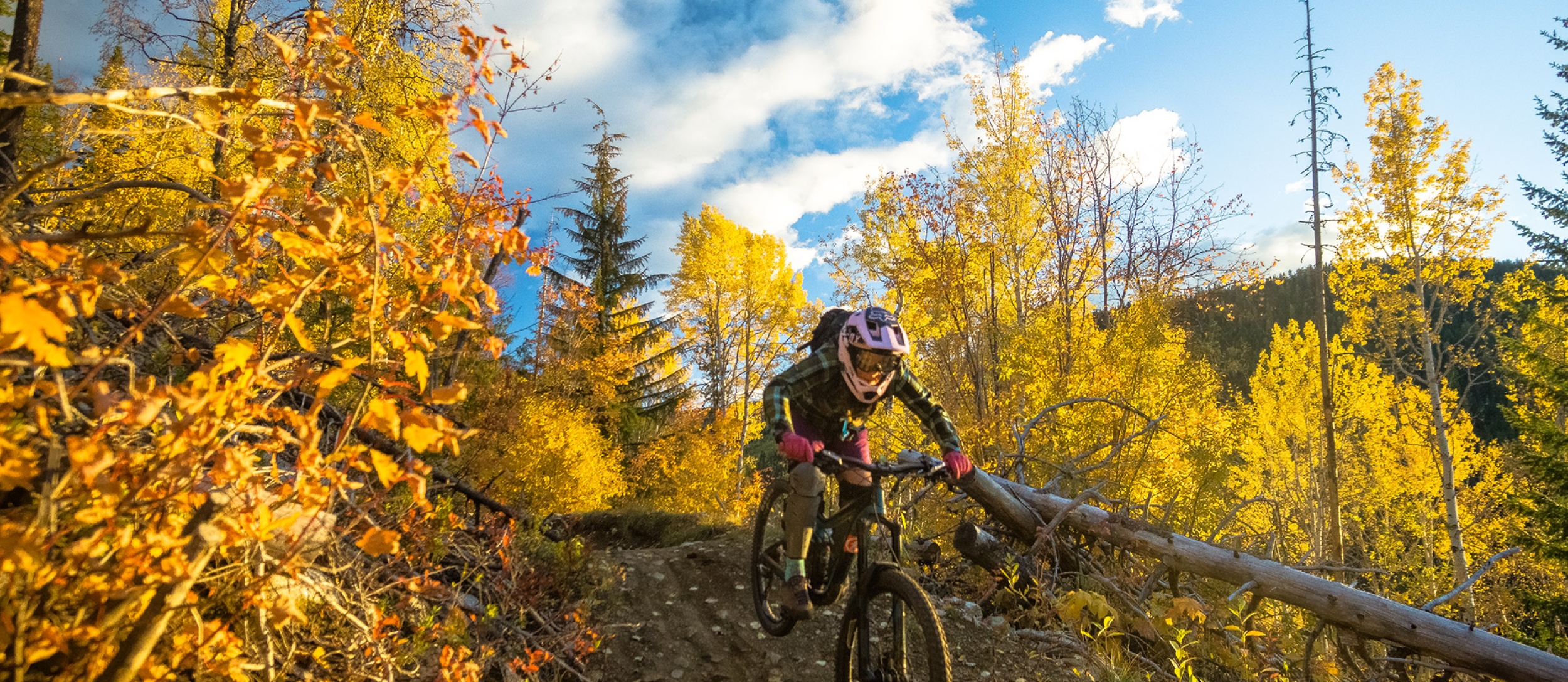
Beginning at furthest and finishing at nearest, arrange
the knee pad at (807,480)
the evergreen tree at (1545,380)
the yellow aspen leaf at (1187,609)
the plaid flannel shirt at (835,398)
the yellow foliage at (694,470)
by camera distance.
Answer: the yellow foliage at (694,470) → the evergreen tree at (1545,380) → the yellow aspen leaf at (1187,609) → the plaid flannel shirt at (835,398) → the knee pad at (807,480)

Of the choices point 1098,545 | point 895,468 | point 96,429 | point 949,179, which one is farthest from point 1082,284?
point 96,429

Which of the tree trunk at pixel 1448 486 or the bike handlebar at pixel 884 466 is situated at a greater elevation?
the bike handlebar at pixel 884 466

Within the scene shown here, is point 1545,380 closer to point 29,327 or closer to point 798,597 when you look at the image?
point 798,597

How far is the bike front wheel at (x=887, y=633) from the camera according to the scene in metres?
2.70

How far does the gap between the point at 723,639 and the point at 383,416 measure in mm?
3678

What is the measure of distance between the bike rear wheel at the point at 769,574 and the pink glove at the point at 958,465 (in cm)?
121

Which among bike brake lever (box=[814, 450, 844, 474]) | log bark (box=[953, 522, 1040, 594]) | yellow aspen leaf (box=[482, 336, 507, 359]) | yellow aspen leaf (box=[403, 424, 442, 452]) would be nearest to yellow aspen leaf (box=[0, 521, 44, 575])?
yellow aspen leaf (box=[403, 424, 442, 452])

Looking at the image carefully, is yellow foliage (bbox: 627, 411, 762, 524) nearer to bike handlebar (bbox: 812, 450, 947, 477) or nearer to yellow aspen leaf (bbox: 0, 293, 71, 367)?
bike handlebar (bbox: 812, 450, 947, 477)

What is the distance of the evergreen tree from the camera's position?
385 inches

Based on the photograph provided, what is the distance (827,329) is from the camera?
4.18 metres

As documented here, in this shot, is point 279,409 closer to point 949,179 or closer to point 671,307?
point 949,179

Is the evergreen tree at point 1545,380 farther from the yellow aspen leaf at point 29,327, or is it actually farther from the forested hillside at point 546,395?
the yellow aspen leaf at point 29,327

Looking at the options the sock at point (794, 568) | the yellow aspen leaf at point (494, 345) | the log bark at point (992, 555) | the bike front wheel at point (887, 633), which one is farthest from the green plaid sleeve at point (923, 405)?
the yellow aspen leaf at point (494, 345)

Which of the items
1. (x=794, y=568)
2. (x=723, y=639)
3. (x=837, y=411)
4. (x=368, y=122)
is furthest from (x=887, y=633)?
(x=368, y=122)
